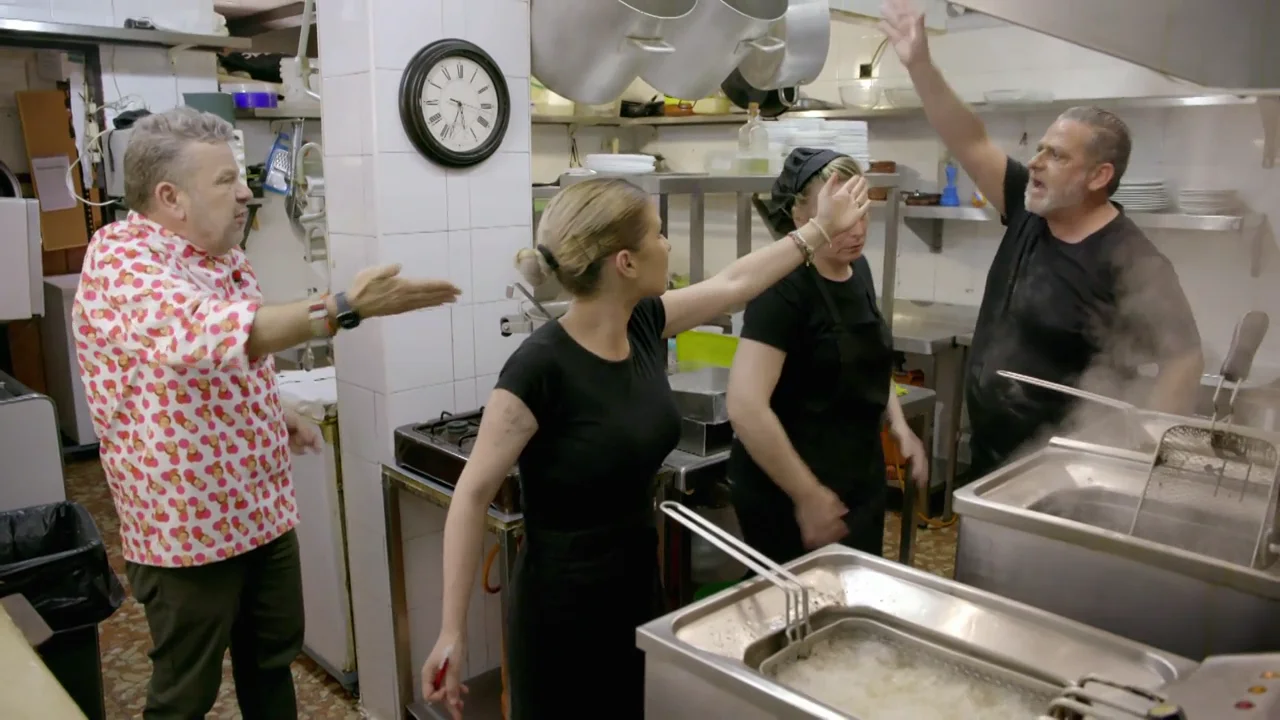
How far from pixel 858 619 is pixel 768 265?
2.83 ft

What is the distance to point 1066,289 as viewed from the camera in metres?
2.07

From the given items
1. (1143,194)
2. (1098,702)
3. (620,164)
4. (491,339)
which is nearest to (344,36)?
(491,339)

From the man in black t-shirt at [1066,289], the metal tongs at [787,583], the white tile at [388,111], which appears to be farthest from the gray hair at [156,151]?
the man in black t-shirt at [1066,289]

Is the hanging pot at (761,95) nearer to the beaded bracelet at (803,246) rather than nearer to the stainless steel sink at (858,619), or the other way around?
the beaded bracelet at (803,246)

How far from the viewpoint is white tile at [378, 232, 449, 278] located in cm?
250

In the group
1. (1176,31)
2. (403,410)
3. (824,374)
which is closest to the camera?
(1176,31)

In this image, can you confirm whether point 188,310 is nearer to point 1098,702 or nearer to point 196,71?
point 1098,702

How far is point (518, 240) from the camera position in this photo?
281cm

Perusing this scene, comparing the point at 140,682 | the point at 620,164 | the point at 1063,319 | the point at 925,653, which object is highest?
the point at 620,164

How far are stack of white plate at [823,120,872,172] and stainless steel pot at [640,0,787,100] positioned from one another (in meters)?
0.34

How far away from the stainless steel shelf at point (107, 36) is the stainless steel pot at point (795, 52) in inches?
112

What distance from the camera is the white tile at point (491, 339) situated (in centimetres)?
277

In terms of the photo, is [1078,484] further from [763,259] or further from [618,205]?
[618,205]

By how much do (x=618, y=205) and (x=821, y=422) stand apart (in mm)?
709
